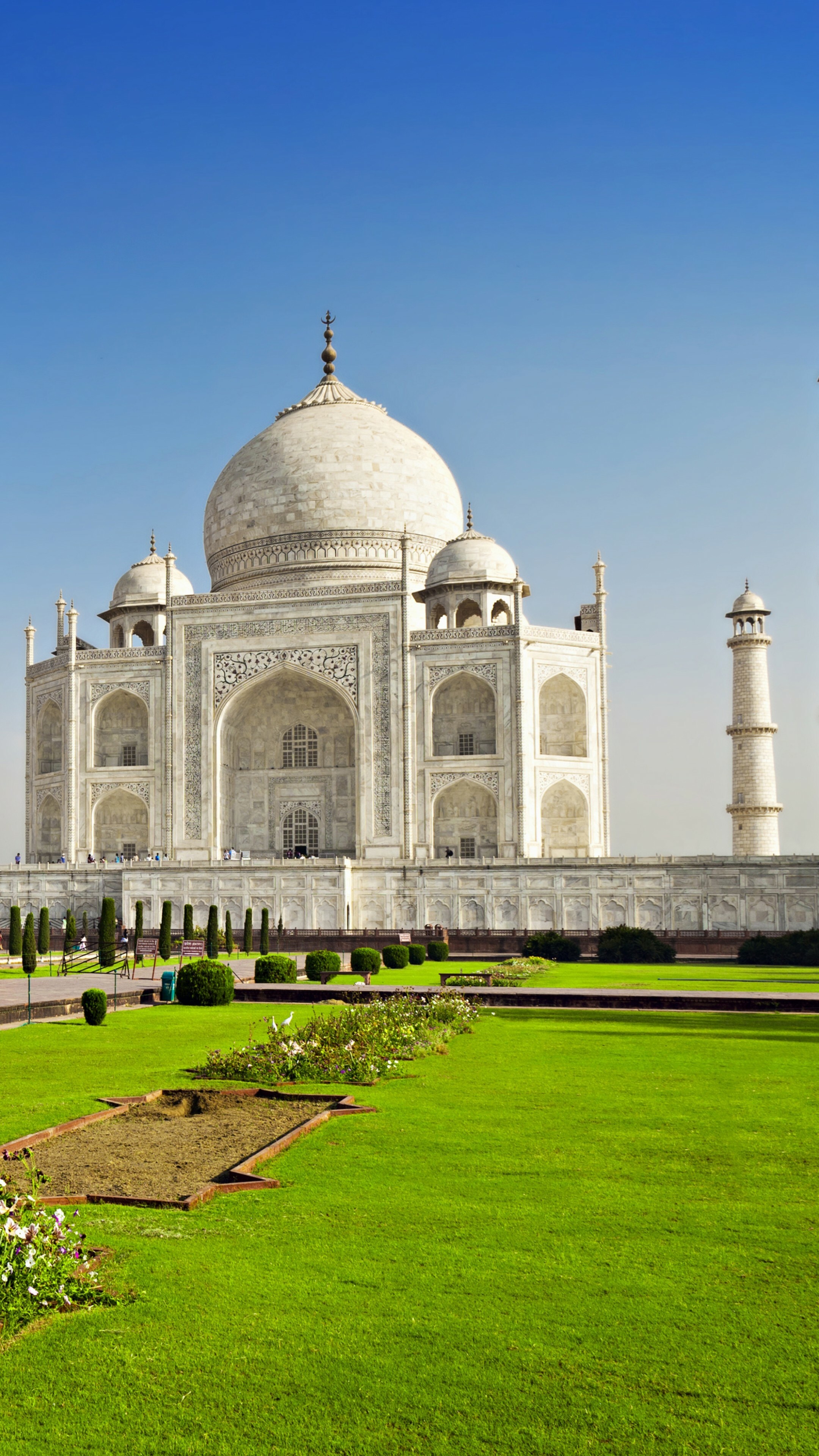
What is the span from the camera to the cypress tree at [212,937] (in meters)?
22.2

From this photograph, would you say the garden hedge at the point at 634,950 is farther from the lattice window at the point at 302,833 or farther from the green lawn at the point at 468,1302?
the green lawn at the point at 468,1302

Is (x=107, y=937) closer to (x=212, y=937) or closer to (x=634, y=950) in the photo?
(x=212, y=937)

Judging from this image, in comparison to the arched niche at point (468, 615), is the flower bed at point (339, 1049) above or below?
below

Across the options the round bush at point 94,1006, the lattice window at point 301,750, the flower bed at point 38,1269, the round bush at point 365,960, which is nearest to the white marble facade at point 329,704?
the lattice window at point 301,750

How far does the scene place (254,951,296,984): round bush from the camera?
52.0 ft

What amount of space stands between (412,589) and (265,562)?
4.74m

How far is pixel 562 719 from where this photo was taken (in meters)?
33.6

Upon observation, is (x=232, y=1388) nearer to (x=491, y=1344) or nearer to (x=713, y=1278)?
(x=491, y=1344)

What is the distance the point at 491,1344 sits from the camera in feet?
11.8

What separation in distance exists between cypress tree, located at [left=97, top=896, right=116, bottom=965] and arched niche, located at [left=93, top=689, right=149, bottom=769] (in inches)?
658

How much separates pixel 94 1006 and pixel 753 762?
1011 inches

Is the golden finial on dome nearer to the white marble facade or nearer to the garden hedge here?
the white marble facade

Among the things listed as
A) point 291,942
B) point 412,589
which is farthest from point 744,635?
point 291,942

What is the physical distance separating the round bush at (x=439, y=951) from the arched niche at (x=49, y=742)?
1698cm
